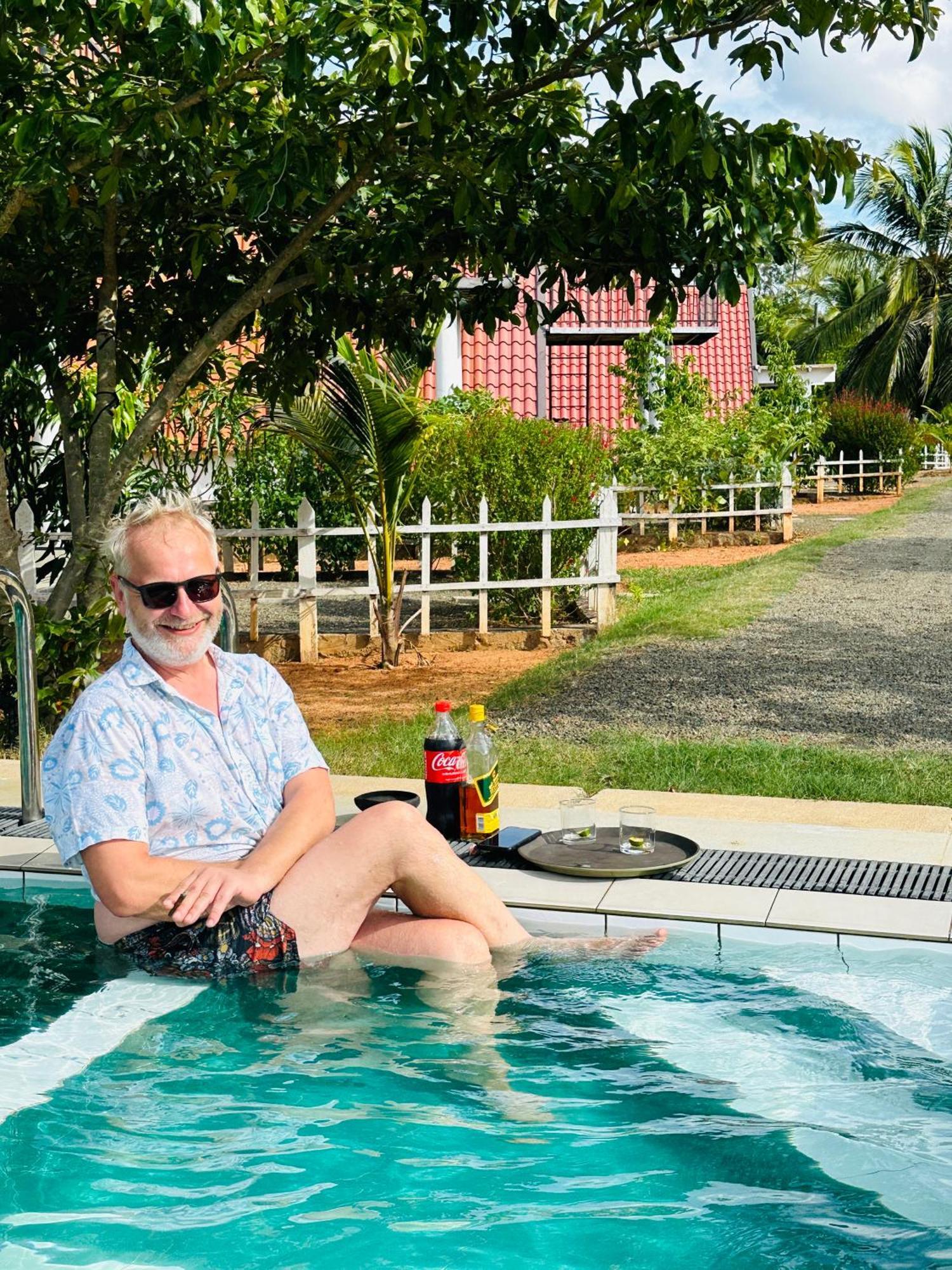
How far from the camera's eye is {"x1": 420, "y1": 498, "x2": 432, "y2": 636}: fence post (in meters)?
12.4

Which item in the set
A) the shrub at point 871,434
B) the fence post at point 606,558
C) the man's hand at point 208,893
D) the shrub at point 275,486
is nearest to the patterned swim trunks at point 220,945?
the man's hand at point 208,893

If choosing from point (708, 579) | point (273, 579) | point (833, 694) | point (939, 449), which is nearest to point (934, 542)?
point (708, 579)

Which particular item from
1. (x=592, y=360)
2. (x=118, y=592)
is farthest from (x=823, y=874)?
(x=592, y=360)

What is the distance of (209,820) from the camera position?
13.1ft

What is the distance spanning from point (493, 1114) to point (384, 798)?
1832 mm

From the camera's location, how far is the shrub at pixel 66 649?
7.73 metres

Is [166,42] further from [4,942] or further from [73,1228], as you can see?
[73,1228]

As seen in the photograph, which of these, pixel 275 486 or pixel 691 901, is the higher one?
pixel 275 486

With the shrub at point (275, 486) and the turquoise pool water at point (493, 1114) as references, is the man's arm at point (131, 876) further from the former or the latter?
the shrub at point (275, 486)

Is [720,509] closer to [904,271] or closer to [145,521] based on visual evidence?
[145,521]

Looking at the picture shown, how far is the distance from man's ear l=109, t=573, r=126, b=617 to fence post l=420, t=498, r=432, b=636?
8.36 meters

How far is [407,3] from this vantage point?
5172 millimetres

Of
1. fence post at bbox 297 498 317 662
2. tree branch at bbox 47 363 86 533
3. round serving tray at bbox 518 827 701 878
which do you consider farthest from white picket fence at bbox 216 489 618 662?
round serving tray at bbox 518 827 701 878

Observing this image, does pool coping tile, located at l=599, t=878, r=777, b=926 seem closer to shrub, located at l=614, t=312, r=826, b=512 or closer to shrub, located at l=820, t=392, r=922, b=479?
shrub, located at l=614, t=312, r=826, b=512
